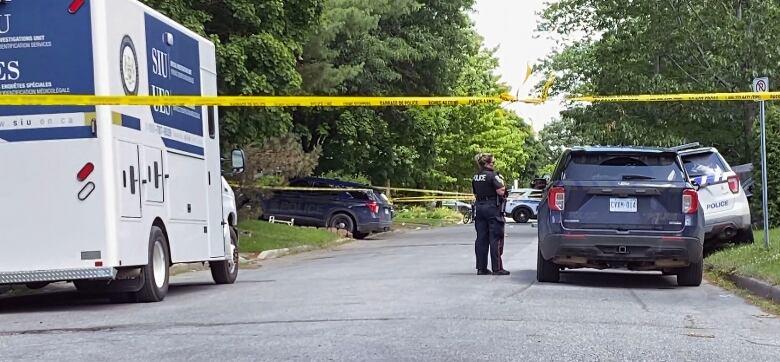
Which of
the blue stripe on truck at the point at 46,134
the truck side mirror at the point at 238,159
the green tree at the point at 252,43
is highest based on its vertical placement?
the green tree at the point at 252,43

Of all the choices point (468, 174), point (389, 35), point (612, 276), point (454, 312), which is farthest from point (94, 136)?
point (468, 174)

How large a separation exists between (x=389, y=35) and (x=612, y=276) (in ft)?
81.4

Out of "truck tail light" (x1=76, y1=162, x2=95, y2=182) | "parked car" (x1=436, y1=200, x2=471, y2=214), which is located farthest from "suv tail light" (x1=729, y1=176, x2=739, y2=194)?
"parked car" (x1=436, y1=200, x2=471, y2=214)

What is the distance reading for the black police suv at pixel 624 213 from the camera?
12.0 metres

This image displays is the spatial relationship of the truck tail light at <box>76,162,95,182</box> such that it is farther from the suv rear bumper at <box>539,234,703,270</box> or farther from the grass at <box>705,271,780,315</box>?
the grass at <box>705,271,780,315</box>

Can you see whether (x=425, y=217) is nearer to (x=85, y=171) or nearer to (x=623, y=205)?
(x=623, y=205)

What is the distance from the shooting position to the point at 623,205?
476 inches

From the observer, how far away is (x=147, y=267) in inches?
440

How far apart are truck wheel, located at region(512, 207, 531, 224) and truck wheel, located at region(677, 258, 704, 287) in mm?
31793

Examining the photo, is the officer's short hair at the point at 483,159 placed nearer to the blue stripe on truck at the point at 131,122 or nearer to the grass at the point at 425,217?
the blue stripe on truck at the point at 131,122

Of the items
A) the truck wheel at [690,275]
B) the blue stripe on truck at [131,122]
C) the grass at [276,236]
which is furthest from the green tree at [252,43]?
Result: the truck wheel at [690,275]

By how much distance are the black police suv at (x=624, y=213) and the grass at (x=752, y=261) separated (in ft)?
2.76

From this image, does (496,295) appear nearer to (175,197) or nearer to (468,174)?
(175,197)

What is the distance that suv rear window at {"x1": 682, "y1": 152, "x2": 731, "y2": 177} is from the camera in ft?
53.6
